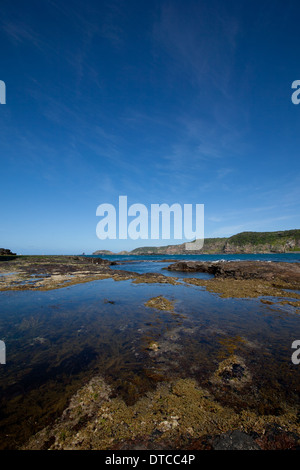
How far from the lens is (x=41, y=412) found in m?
4.69

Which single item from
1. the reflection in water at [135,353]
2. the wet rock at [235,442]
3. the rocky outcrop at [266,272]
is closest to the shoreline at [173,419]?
the wet rock at [235,442]

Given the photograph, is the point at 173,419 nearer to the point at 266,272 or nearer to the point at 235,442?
the point at 235,442

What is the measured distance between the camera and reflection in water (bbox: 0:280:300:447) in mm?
5074

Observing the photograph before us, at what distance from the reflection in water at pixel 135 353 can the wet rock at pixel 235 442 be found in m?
0.76

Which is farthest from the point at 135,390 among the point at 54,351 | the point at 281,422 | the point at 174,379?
the point at 54,351

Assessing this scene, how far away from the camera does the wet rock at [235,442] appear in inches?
146

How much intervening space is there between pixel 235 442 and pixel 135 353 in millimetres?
4514

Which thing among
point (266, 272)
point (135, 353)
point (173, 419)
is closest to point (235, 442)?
point (173, 419)

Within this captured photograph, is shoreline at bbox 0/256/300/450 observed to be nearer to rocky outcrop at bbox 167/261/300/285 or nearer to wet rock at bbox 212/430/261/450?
wet rock at bbox 212/430/261/450

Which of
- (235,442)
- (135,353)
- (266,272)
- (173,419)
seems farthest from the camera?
(266,272)

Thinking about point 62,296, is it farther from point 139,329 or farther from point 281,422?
point 281,422

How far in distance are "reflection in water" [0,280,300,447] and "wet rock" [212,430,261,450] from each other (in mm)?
757

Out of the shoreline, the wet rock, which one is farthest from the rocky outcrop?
the wet rock

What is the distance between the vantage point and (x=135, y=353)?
7.59 meters
